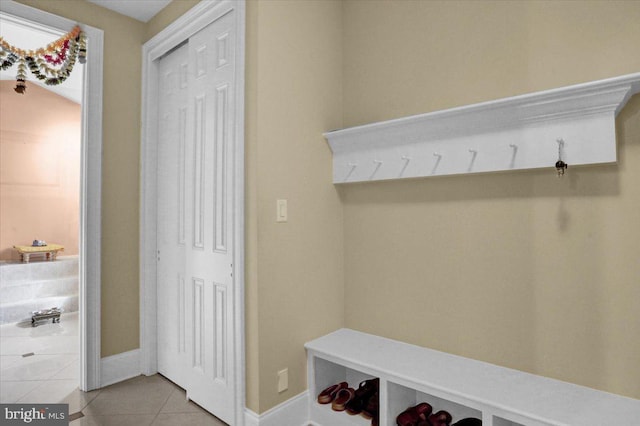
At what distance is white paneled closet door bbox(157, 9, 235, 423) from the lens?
1920 mm

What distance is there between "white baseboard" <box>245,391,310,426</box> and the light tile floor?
0.94 feet

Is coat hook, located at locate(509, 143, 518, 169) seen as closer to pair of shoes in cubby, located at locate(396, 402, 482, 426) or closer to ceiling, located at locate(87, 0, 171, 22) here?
pair of shoes in cubby, located at locate(396, 402, 482, 426)

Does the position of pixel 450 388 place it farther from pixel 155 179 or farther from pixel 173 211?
pixel 155 179

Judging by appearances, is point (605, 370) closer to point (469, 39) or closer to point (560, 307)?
point (560, 307)

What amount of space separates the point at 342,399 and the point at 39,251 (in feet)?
14.2

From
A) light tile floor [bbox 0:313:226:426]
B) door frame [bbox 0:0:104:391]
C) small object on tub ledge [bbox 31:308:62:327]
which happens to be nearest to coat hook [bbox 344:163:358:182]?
light tile floor [bbox 0:313:226:426]

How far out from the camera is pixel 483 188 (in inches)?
66.7

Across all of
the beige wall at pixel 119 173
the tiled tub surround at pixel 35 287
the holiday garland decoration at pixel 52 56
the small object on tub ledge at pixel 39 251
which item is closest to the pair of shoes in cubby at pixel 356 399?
the beige wall at pixel 119 173

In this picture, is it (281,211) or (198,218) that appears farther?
(198,218)

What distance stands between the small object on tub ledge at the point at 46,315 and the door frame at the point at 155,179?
2045 millimetres

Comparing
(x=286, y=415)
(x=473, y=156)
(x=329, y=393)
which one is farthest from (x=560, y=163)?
(x=286, y=415)

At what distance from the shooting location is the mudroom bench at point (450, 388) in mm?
1274

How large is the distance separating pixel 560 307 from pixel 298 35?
183 cm

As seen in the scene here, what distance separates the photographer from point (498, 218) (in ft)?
5.41
